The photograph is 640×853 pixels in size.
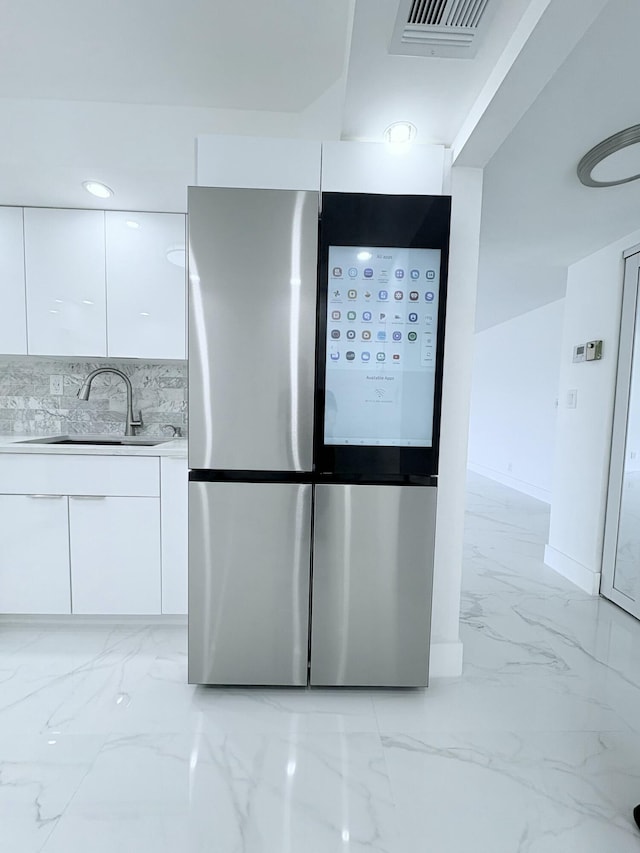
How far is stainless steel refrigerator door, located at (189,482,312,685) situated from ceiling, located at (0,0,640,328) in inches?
54.9

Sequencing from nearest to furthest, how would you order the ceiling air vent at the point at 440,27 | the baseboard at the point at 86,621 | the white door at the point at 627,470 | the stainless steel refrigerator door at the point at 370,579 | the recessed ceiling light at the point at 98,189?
the ceiling air vent at the point at 440,27 → the stainless steel refrigerator door at the point at 370,579 → the recessed ceiling light at the point at 98,189 → the baseboard at the point at 86,621 → the white door at the point at 627,470

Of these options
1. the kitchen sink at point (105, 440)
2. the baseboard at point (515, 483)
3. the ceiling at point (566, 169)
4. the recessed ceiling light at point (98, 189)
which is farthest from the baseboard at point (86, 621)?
the baseboard at point (515, 483)

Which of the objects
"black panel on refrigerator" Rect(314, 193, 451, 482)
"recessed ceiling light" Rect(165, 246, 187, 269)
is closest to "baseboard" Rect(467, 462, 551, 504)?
"black panel on refrigerator" Rect(314, 193, 451, 482)

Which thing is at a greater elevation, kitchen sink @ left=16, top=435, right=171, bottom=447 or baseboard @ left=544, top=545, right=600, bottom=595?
kitchen sink @ left=16, top=435, right=171, bottom=447

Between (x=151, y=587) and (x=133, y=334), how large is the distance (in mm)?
1326

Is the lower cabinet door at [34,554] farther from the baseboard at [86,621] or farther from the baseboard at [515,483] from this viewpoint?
the baseboard at [515,483]

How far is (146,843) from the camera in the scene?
1.14 metres

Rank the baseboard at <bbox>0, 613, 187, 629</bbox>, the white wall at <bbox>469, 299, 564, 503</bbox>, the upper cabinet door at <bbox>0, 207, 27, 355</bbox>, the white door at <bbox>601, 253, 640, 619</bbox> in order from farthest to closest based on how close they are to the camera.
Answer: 1. the white wall at <bbox>469, 299, 564, 503</bbox>
2. the white door at <bbox>601, 253, 640, 619</bbox>
3. the upper cabinet door at <bbox>0, 207, 27, 355</bbox>
4. the baseboard at <bbox>0, 613, 187, 629</bbox>

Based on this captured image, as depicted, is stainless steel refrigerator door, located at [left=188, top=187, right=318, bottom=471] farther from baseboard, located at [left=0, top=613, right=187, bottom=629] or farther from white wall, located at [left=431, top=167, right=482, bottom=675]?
baseboard, located at [left=0, top=613, right=187, bottom=629]

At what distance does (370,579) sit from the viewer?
1.67 metres

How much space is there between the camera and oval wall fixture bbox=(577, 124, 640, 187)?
A: 67.8 inches

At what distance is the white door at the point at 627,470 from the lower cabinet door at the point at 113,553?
2.63 meters

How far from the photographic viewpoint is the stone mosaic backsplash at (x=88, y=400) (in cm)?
263

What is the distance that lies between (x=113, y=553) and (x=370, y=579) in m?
1.30
